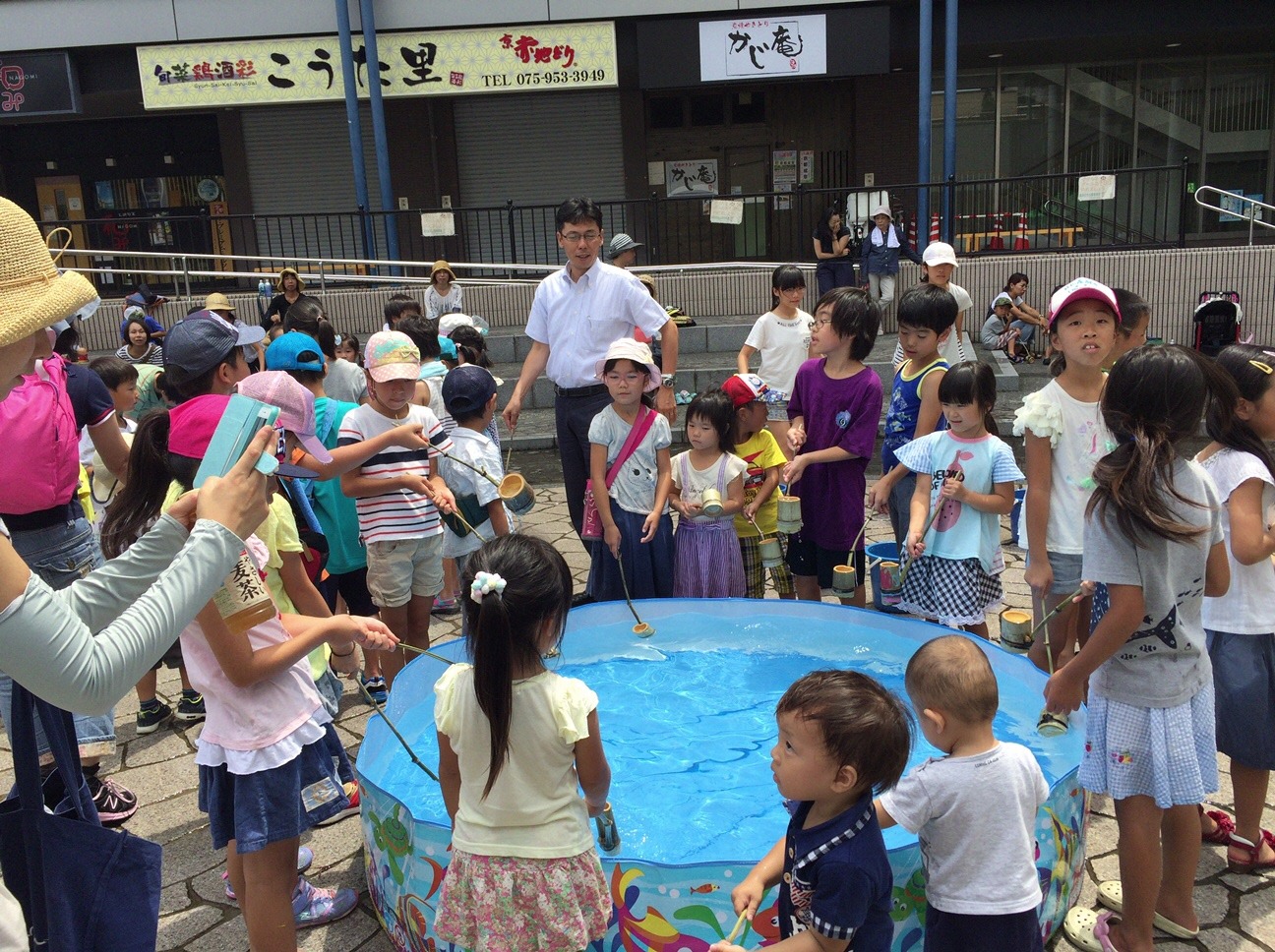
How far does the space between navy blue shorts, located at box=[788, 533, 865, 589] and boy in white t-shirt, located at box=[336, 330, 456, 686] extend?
1692 millimetres

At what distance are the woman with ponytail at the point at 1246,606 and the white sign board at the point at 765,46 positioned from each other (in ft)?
36.9

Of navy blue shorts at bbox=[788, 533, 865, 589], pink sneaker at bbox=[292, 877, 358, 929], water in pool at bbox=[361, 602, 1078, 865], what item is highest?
navy blue shorts at bbox=[788, 533, 865, 589]

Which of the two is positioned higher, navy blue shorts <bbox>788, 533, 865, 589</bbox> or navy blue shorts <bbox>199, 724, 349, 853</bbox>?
navy blue shorts <bbox>199, 724, 349, 853</bbox>

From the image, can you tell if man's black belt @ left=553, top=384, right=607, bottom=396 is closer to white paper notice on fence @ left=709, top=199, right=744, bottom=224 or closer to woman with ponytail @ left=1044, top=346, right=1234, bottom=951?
woman with ponytail @ left=1044, top=346, right=1234, bottom=951

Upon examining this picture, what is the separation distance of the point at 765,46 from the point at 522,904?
12.9 meters

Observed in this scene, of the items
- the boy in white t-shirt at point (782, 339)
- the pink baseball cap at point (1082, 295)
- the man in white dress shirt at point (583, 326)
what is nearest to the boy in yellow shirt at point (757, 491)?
the man in white dress shirt at point (583, 326)

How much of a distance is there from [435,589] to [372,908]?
4.93ft

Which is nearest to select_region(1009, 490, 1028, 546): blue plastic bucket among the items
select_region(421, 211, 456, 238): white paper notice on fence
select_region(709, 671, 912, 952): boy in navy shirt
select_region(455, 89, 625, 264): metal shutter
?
select_region(709, 671, 912, 952): boy in navy shirt

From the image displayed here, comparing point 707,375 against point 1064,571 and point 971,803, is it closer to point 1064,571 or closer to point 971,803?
point 1064,571

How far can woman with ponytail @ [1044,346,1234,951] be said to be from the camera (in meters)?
2.52

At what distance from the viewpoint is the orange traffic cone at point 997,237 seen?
526 inches

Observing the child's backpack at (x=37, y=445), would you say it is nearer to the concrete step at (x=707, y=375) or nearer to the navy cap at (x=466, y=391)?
the navy cap at (x=466, y=391)

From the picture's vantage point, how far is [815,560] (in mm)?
5020

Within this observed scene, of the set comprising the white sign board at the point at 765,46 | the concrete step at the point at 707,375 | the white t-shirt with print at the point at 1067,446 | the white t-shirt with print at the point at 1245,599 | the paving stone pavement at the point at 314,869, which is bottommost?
the paving stone pavement at the point at 314,869
